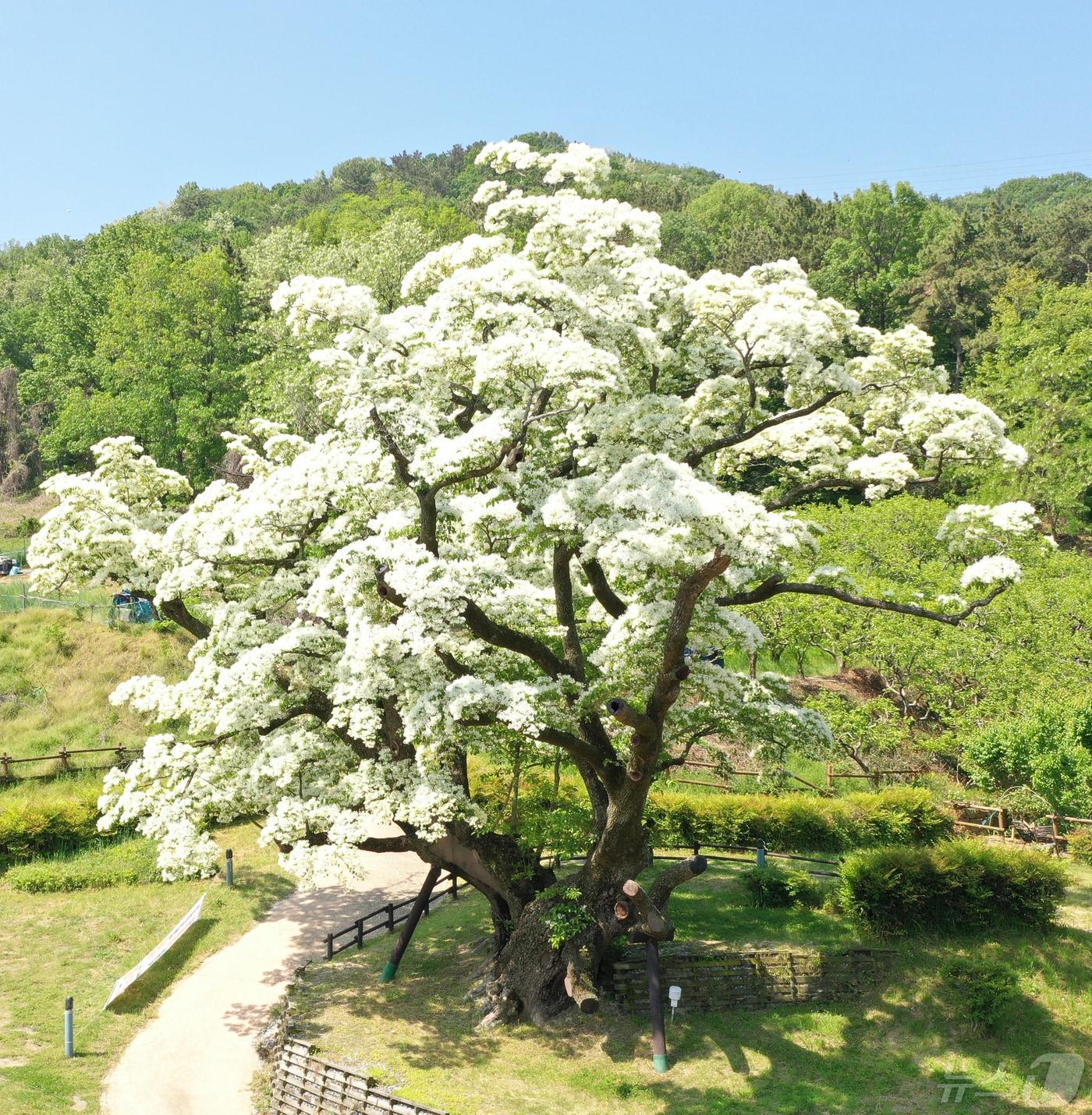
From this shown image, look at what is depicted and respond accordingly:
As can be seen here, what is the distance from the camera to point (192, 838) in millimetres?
16906

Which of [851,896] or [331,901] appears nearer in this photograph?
[851,896]

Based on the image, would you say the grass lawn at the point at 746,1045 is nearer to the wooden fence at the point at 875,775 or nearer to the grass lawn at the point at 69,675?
the wooden fence at the point at 875,775

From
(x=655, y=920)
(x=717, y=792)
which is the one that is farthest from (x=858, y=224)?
(x=655, y=920)

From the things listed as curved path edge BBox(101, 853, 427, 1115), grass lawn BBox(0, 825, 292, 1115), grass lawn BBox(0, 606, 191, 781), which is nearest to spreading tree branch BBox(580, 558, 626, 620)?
curved path edge BBox(101, 853, 427, 1115)

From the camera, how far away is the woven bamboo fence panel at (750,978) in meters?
18.2

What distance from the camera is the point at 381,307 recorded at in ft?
153

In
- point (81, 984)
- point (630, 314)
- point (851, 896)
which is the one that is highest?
point (630, 314)

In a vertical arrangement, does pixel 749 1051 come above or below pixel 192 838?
below

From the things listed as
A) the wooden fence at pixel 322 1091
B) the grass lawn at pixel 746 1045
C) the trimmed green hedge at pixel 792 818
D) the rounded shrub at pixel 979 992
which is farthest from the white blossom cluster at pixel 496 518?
the trimmed green hedge at pixel 792 818

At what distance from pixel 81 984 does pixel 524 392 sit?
14.8 m

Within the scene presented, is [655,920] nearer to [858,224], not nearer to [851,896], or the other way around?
[851,896]

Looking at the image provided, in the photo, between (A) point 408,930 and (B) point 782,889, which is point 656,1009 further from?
(B) point 782,889

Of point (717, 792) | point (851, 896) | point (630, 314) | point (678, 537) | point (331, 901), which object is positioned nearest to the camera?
point (678, 537)

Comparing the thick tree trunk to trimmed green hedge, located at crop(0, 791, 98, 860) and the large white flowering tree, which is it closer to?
the large white flowering tree
